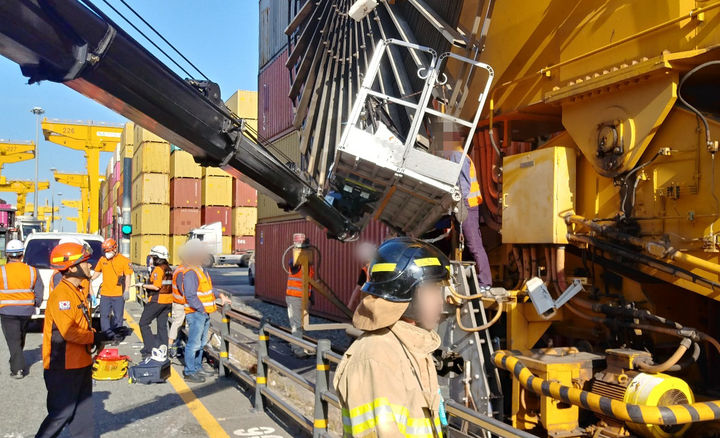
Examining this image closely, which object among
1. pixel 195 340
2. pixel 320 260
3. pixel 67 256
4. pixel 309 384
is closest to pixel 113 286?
pixel 195 340

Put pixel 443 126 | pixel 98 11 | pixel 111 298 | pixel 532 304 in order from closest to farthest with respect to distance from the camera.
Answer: pixel 98 11 < pixel 532 304 < pixel 443 126 < pixel 111 298

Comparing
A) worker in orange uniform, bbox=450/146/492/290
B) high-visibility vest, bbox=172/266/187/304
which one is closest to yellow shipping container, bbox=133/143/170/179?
high-visibility vest, bbox=172/266/187/304

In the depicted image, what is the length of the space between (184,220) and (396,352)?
93.7 ft

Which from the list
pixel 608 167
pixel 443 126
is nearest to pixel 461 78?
pixel 443 126

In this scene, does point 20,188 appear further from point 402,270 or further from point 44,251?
point 402,270

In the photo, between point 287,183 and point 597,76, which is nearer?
point 597,76

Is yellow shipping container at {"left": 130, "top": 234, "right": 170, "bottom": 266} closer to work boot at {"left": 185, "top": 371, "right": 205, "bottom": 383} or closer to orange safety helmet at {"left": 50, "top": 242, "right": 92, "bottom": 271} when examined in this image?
work boot at {"left": 185, "top": 371, "right": 205, "bottom": 383}

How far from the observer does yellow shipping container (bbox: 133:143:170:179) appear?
29516mm

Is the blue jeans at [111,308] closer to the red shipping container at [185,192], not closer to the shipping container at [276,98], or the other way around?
the shipping container at [276,98]

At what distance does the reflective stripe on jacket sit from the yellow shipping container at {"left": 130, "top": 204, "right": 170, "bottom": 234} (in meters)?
29.6

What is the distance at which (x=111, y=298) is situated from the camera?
29.3 ft

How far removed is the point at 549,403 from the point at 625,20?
277 centimetres

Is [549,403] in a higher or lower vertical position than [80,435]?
higher

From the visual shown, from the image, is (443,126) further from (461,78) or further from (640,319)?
(640,319)
